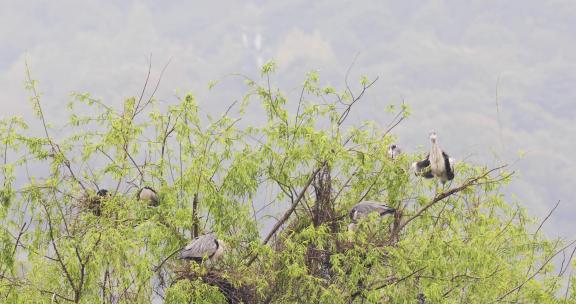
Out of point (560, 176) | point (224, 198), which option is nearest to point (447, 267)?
point (224, 198)

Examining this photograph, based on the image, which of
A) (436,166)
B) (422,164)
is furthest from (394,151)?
(436,166)

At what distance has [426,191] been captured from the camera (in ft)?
39.4

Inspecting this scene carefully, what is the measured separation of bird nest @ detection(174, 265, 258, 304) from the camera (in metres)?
10.2

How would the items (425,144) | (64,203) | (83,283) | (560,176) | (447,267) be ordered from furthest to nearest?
(560,176), (425,144), (64,203), (447,267), (83,283)

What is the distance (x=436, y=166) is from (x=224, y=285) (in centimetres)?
329

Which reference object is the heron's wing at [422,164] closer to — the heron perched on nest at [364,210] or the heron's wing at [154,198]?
the heron perched on nest at [364,210]

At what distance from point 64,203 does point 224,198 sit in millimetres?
2128

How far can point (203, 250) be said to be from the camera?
10031mm

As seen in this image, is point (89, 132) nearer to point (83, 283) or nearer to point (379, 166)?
point (83, 283)

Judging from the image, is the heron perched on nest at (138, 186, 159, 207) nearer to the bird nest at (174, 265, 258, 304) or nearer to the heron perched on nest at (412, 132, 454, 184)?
the bird nest at (174, 265, 258, 304)

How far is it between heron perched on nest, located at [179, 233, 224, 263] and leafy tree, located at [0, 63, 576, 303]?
17 centimetres

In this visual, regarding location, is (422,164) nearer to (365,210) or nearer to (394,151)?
(394,151)

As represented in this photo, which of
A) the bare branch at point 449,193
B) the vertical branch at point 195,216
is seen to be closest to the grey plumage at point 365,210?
the bare branch at point 449,193

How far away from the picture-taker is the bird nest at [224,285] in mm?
10219
